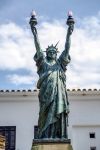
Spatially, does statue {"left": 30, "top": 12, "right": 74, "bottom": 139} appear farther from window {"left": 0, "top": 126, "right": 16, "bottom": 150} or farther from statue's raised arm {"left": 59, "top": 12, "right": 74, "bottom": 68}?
window {"left": 0, "top": 126, "right": 16, "bottom": 150}

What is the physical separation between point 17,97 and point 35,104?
944 mm

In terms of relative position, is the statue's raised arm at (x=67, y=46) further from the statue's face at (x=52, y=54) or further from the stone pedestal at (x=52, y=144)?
the stone pedestal at (x=52, y=144)

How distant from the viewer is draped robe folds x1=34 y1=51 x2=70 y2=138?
26.8 ft

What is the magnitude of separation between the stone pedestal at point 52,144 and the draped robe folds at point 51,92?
0.68 ft

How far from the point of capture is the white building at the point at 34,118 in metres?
19.9

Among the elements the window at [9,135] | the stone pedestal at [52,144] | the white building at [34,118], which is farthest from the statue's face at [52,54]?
the window at [9,135]

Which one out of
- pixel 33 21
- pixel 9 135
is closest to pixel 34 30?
pixel 33 21

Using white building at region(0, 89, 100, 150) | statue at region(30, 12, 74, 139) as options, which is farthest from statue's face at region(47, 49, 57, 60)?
white building at region(0, 89, 100, 150)

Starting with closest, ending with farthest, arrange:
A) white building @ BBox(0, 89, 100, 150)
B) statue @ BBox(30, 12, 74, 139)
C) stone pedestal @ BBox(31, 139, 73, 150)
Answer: stone pedestal @ BBox(31, 139, 73, 150)
statue @ BBox(30, 12, 74, 139)
white building @ BBox(0, 89, 100, 150)

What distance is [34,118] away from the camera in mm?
20203

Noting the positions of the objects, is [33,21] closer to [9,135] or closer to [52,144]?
[52,144]

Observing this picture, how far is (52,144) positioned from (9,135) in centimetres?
1217

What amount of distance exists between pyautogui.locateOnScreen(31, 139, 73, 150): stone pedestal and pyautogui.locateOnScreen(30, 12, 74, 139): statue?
17cm

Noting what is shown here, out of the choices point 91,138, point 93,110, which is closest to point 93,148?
point 91,138
